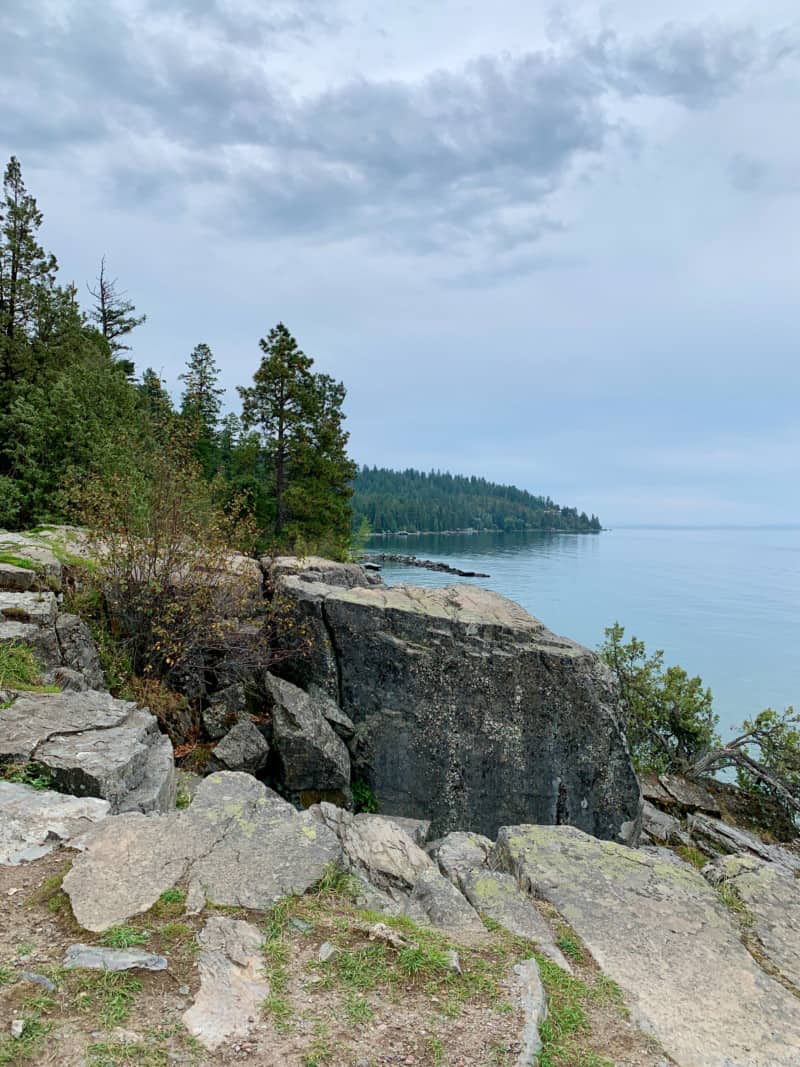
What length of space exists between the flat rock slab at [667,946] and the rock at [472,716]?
404 centimetres

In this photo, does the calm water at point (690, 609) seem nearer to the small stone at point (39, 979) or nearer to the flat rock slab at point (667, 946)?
the flat rock slab at point (667, 946)

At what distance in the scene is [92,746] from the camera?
5707mm

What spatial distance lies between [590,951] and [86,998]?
321 cm

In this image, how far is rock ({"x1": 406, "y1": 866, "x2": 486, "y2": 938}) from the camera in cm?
423

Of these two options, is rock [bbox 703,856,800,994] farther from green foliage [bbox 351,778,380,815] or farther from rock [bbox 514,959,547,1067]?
green foliage [bbox 351,778,380,815]

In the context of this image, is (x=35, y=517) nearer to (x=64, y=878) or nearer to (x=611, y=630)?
(x=64, y=878)

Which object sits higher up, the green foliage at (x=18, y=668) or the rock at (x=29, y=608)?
the rock at (x=29, y=608)

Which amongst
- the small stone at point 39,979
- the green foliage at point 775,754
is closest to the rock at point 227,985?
the small stone at point 39,979

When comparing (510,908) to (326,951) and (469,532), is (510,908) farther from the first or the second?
(469,532)

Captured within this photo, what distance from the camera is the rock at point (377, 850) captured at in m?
5.18

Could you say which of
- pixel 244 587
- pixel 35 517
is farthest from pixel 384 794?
pixel 35 517

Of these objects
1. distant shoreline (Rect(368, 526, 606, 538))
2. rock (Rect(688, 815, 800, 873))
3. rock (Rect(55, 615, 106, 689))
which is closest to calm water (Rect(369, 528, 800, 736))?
rock (Rect(55, 615, 106, 689))

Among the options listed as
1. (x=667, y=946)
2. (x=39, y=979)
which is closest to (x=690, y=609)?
(x=667, y=946)

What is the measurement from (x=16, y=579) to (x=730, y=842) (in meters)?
14.8
